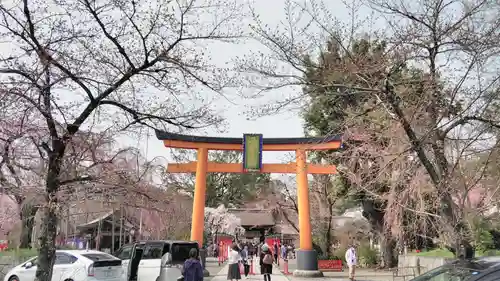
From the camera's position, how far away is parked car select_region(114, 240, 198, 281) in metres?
13.5

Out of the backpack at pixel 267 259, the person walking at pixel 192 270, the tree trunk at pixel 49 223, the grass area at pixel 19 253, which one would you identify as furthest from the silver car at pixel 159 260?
the tree trunk at pixel 49 223

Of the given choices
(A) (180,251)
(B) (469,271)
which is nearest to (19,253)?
(A) (180,251)

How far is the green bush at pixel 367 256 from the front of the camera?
2848cm

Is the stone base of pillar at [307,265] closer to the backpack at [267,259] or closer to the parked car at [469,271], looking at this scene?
the backpack at [267,259]

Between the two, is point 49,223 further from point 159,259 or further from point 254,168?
point 254,168

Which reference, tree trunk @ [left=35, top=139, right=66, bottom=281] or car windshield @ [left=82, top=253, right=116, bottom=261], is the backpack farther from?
tree trunk @ [left=35, top=139, right=66, bottom=281]

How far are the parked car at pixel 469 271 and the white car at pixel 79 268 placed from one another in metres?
10.7

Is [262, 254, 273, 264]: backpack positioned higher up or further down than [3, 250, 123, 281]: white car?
higher up

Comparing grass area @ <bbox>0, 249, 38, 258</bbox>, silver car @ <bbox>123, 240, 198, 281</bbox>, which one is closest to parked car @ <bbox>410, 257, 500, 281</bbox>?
silver car @ <bbox>123, 240, 198, 281</bbox>

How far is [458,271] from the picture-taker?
4.88 metres

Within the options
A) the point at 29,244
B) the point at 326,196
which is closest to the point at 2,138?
the point at 29,244

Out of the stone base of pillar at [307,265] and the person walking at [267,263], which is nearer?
the person walking at [267,263]

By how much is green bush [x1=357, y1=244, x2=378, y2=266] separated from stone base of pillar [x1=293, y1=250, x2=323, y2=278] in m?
8.43

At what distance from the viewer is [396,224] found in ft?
49.9
